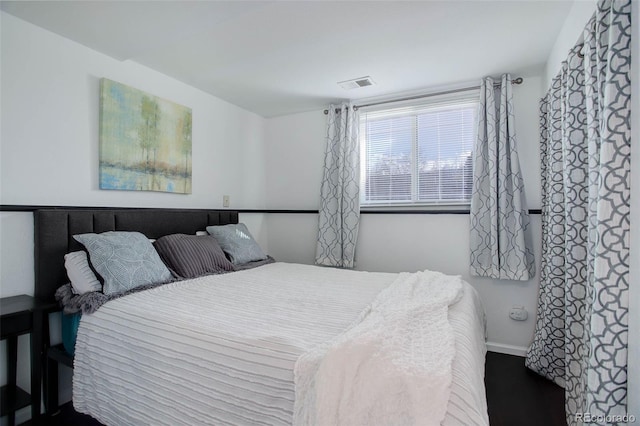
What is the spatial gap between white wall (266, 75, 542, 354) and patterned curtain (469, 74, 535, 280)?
134 millimetres

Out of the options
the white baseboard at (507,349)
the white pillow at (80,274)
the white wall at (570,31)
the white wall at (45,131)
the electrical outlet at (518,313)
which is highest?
the white wall at (570,31)

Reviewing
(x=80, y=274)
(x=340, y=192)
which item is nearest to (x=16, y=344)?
(x=80, y=274)

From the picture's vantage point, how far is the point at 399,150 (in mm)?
3303

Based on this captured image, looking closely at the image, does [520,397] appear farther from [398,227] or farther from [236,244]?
[236,244]

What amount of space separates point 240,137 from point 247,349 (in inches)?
111

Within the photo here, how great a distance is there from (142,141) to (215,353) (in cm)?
194

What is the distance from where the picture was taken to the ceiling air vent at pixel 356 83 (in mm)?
2832

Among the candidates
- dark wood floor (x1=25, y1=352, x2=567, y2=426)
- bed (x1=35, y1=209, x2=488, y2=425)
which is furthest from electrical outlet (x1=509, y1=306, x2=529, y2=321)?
bed (x1=35, y1=209, x2=488, y2=425)

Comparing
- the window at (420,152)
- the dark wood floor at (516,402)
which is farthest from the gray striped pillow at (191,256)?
the window at (420,152)

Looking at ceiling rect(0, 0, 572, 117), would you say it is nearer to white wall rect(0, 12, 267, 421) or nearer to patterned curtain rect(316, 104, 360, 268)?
white wall rect(0, 12, 267, 421)

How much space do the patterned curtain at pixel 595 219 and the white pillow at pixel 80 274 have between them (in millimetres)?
2304

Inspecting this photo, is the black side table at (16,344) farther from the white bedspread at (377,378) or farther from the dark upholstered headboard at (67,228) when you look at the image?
the white bedspread at (377,378)

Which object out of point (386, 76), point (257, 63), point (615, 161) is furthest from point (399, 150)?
point (615, 161)

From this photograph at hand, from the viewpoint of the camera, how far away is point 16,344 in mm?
1719
